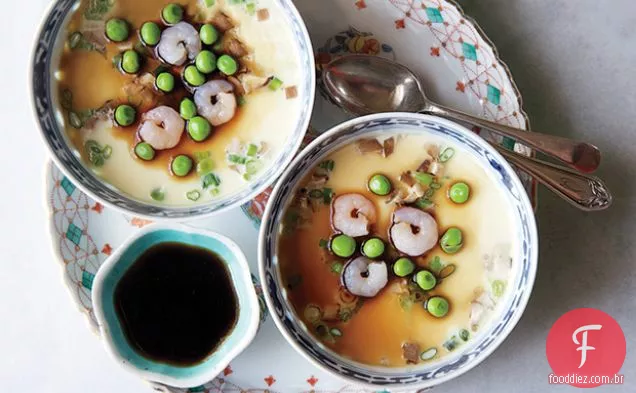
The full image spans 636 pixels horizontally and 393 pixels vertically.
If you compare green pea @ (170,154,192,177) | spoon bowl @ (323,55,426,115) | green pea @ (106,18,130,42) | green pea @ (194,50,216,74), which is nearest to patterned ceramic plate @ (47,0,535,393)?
spoon bowl @ (323,55,426,115)

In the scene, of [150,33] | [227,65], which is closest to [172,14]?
[150,33]

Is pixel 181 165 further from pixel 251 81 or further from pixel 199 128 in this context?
pixel 251 81

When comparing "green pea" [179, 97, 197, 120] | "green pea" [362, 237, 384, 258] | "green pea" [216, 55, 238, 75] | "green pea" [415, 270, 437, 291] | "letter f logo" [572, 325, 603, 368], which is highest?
"green pea" [216, 55, 238, 75]

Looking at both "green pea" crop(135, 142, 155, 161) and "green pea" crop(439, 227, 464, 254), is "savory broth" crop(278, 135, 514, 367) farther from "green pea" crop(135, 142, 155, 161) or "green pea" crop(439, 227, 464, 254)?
"green pea" crop(135, 142, 155, 161)

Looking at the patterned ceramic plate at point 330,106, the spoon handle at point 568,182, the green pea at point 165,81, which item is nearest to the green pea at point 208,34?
the green pea at point 165,81

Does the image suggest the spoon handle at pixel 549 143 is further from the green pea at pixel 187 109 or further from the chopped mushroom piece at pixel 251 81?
the green pea at pixel 187 109
